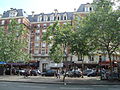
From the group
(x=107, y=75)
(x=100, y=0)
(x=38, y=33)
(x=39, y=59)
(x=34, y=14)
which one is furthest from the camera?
(x=34, y=14)

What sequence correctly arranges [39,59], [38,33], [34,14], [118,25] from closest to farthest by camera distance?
[118,25] < [39,59] < [38,33] < [34,14]

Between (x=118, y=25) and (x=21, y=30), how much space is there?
1915 cm

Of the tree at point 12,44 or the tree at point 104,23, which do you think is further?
the tree at point 12,44

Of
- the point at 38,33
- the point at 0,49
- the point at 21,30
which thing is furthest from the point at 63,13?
the point at 0,49

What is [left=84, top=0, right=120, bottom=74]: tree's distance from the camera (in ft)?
69.3

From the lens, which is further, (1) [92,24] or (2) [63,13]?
(2) [63,13]

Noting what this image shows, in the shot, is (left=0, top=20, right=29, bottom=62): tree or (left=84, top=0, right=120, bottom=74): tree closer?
(left=84, top=0, right=120, bottom=74): tree

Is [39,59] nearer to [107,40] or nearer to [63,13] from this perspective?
[63,13]

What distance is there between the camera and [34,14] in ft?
225

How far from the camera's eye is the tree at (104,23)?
21125 millimetres

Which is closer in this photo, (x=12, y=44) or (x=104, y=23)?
(x=104, y=23)

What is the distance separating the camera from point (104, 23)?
2141 cm

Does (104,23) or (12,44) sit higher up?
(104,23)

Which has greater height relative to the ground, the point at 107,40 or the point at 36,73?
the point at 107,40
